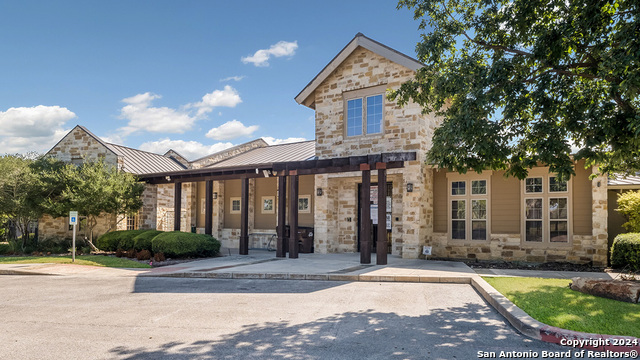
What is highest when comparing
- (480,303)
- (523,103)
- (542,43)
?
(542,43)

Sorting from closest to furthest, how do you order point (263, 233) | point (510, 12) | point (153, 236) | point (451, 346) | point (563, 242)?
1. point (451, 346)
2. point (510, 12)
3. point (563, 242)
4. point (153, 236)
5. point (263, 233)

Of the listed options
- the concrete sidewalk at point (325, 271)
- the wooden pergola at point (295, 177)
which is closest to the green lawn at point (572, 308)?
the concrete sidewalk at point (325, 271)

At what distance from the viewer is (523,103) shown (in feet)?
23.9

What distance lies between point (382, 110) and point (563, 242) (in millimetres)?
7156

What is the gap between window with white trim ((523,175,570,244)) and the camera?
13.1 metres

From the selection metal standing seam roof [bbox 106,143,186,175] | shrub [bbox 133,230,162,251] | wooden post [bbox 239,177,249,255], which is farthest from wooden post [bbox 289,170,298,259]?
metal standing seam roof [bbox 106,143,186,175]

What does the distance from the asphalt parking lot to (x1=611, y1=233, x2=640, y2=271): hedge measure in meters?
5.65

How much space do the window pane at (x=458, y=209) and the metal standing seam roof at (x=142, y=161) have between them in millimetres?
14867

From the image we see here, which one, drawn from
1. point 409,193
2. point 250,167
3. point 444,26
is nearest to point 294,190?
point 250,167

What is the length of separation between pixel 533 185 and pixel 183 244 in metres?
11.9

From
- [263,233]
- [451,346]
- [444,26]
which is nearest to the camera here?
[451,346]

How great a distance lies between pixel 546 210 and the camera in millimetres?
13273

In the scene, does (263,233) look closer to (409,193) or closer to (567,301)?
(409,193)

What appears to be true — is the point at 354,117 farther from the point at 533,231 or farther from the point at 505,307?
the point at 505,307
